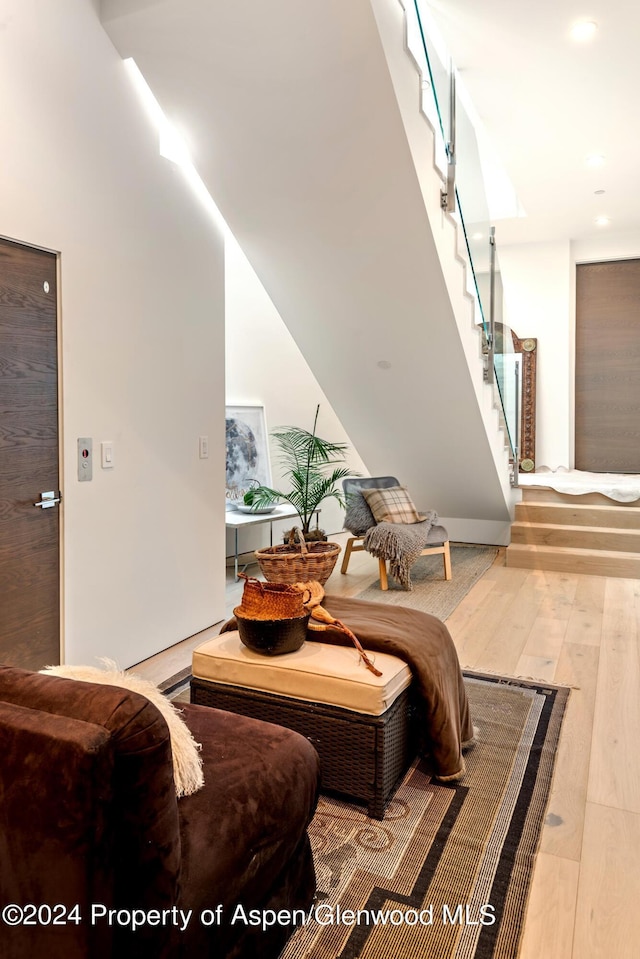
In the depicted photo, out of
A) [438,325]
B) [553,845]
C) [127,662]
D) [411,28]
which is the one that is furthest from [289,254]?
[553,845]

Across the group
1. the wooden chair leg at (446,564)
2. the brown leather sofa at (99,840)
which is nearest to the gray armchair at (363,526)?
the wooden chair leg at (446,564)

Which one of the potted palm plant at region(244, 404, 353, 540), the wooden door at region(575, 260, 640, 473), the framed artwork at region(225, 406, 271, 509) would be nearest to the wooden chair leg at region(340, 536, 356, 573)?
the potted palm plant at region(244, 404, 353, 540)

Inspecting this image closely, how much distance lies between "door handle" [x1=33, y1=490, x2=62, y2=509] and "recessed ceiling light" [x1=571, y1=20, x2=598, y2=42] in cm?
355

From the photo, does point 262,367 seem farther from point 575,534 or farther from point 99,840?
point 99,840

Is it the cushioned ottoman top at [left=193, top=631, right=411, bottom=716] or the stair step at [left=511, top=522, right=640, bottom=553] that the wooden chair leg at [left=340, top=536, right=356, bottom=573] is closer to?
the stair step at [left=511, top=522, right=640, bottom=553]

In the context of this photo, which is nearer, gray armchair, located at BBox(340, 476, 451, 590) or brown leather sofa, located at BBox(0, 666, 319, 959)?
brown leather sofa, located at BBox(0, 666, 319, 959)

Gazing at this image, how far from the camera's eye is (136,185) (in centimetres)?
294

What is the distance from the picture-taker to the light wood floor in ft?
4.98

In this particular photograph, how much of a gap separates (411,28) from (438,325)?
5.12 feet

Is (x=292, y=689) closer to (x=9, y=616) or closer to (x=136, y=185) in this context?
(x=9, y=616)

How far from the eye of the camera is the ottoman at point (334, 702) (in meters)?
1.88

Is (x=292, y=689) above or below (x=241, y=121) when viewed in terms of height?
below

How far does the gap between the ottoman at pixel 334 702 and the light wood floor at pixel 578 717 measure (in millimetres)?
480

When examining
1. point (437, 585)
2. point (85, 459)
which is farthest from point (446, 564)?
point (85, 459)
